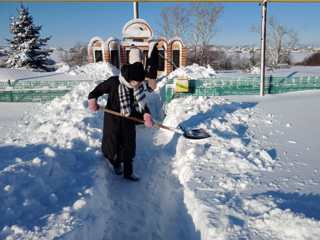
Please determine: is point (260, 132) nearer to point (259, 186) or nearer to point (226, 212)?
point (259, 186)

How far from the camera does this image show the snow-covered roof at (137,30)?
13.4 m

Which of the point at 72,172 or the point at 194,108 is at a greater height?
the point at 194,108

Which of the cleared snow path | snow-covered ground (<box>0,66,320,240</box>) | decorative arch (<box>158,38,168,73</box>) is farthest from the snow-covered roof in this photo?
the cleared snow path

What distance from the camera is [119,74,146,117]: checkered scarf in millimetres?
3896

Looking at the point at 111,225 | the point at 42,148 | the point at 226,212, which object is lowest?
the point at 111,225

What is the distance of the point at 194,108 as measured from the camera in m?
7.03

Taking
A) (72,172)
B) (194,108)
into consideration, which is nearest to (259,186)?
(72,172)

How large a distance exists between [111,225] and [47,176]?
93 cm

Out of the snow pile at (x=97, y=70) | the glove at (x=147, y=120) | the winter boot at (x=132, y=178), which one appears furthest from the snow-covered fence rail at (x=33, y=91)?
the glove at (x=147, y=120)

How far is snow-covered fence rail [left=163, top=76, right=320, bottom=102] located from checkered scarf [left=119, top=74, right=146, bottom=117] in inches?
189

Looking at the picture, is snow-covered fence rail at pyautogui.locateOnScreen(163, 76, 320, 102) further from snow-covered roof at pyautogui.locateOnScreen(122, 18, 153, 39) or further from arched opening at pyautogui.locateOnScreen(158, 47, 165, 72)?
arched opening at pyautogui.locateOnScreen(158, 47, 165, 72)

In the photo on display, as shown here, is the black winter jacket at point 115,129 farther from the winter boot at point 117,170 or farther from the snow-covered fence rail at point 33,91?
the snow-covered fence rail at point 33,91

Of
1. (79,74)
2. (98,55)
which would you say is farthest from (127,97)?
(98,55)

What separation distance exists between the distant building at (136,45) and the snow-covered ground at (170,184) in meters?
8.48
